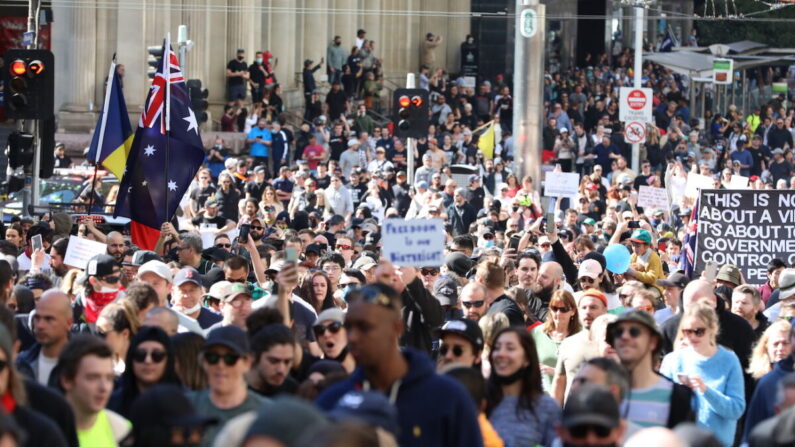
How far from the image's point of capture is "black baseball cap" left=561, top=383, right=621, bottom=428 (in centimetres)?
591

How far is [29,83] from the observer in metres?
19.7

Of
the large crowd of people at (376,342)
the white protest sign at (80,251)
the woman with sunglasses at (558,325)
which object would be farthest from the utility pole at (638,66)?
the woman with sunglasses at (558,325)

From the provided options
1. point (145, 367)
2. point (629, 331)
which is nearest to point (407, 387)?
point (145, 367)

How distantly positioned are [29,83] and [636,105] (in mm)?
16802

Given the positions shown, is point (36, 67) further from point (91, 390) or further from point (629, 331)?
point (91, 390)

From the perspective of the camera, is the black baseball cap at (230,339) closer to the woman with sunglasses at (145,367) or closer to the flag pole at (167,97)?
the woman with sunglasses at (145,367)

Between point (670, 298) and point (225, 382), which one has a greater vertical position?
point (225, 382)

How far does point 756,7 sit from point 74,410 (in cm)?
5997

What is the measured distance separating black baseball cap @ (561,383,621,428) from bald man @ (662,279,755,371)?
171 inches

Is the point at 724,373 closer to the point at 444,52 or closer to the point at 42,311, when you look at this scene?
the point at 42,311

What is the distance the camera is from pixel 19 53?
64.6 ft

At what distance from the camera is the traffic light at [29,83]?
64.4ft

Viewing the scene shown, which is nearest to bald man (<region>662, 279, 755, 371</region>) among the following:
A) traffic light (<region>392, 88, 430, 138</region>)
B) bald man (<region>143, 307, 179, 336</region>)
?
bald man (<region>143, 307, 179, 336</region>)

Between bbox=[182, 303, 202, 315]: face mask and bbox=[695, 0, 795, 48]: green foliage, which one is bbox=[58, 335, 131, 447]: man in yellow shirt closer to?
bbox=[182, 303, 202, 315]: face mask
